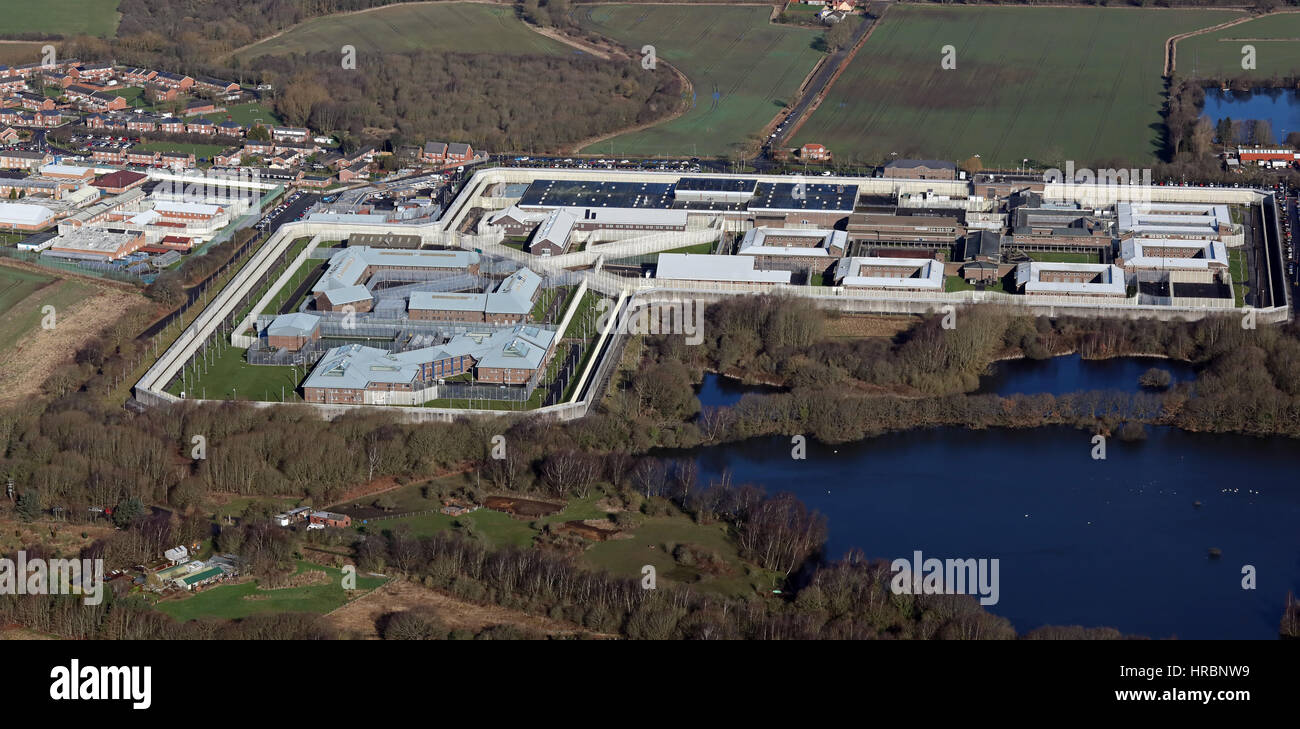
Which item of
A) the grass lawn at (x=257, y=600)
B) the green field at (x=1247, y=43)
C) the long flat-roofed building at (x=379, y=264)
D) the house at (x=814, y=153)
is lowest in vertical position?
the grass lawn at (x=257, y=600)

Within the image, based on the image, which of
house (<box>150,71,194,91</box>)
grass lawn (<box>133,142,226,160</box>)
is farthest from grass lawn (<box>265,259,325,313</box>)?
house (<box>150,71,194,91</box>)

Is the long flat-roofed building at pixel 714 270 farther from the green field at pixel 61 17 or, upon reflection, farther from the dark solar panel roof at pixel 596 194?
the green field at pixel 61 17

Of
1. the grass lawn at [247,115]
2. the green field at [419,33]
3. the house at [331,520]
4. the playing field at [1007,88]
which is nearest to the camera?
the house at [331,520]

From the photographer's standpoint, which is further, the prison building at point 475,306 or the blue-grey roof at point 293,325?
the prison building at point 475,306

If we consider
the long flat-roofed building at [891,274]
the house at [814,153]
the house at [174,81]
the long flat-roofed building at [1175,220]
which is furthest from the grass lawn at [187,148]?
the long flat-roofed building at [1175,220]

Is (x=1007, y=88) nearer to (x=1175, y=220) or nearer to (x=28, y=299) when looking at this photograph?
(x=1175, y=220)

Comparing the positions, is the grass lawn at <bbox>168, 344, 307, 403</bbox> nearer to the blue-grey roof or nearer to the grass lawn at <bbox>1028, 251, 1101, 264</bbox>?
the blue-grey roof

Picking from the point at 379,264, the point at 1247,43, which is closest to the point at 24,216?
the point at 379,264
